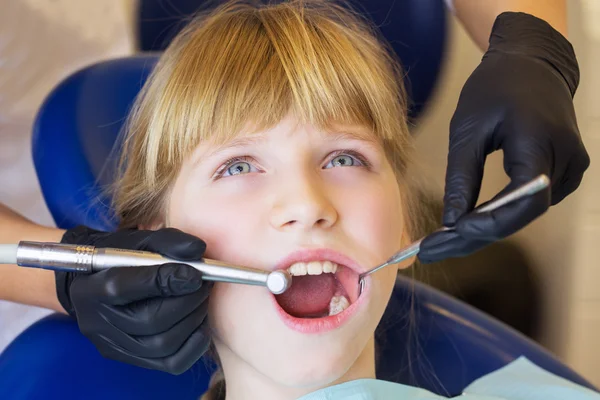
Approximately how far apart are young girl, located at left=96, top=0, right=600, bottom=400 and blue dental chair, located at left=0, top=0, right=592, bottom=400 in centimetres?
23

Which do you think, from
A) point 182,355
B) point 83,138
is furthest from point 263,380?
point 83,138

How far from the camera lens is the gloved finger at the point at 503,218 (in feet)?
2.44

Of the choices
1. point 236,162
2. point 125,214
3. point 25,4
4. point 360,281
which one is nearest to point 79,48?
point 25,4

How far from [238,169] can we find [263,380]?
0.29 meters

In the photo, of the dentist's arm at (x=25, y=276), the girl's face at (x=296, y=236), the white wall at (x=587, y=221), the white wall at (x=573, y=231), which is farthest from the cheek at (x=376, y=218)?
the white wall at (x=587, y=221)

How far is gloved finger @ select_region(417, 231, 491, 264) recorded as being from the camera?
77 centimetres

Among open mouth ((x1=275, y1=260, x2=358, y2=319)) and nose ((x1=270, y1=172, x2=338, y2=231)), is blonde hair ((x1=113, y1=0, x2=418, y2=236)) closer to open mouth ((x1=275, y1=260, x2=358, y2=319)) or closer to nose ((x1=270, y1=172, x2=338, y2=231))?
nose ((x1=270, y1=172, x2=338, y2=231))

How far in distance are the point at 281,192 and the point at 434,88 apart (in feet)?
3.91

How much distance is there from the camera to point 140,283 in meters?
0.84

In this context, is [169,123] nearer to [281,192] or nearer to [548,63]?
[281,192]

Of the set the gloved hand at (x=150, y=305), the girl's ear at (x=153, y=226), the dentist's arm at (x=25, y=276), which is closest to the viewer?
the gloved hand at (x=150, y=305)

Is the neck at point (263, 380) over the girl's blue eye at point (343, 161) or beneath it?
beneath

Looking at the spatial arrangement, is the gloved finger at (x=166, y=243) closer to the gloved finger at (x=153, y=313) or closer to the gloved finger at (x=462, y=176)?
the gloved finger at (x=153, y=313)

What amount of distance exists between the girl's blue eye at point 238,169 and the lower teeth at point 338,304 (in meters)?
0.21
